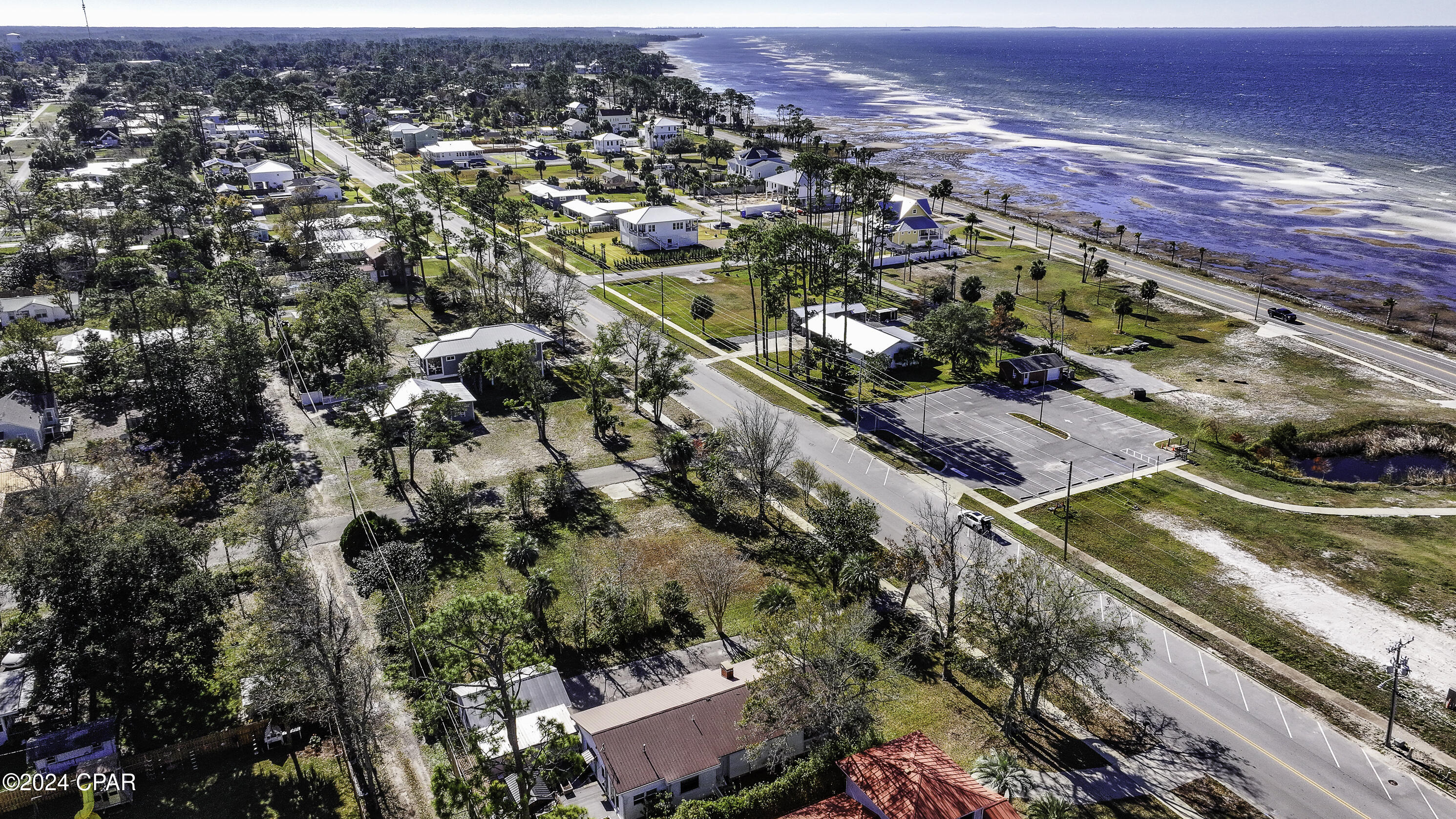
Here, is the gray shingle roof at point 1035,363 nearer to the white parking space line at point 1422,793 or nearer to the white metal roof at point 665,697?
the white parking space line at point 1422,793

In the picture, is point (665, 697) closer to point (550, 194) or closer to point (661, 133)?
point (550, 194)

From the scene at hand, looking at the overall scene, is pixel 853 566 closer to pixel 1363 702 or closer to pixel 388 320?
pixel 1363 702

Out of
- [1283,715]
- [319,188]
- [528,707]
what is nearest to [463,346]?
[528,707]

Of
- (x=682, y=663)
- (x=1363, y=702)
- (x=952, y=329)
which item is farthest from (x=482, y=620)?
(x=952, y=329)

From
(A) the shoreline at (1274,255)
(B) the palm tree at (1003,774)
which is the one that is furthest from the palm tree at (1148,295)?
(B) the palm tree at (1003,774)

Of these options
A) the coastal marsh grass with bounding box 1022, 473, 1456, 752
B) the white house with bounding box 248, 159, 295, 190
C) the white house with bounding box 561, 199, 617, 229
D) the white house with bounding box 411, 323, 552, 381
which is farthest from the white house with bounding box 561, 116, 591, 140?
the coastal marsh grass with bounding box 1022, 473, 1456, 752
